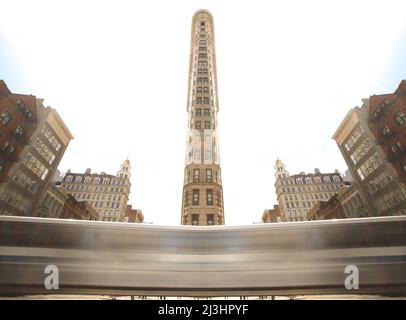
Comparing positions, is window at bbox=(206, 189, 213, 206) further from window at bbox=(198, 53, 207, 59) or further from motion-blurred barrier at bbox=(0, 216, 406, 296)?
window at bbox=(198, 53, 207, 59)

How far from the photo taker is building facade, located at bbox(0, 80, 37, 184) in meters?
6.86

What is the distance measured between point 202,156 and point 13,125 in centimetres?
2273

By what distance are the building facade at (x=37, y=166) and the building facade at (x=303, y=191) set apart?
60.7m

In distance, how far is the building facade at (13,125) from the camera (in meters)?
6.86

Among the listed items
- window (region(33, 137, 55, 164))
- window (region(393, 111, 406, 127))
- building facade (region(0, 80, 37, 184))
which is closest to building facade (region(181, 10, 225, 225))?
window (region(33, 137, 55, 164))

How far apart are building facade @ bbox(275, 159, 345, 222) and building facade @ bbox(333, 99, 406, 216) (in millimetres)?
52337

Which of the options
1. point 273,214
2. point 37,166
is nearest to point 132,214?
point 273,214

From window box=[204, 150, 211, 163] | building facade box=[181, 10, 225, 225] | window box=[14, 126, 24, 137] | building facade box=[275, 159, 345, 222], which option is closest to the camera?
window box=[14, 126, 24, 137]

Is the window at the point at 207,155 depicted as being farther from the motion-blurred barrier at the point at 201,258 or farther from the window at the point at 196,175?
the motion-blurred barrier at the point at 201,258

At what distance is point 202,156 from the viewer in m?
28.8

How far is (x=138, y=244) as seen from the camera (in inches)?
154

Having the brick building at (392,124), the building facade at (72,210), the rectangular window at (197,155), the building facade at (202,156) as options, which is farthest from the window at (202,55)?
the brick building at (392,124)
